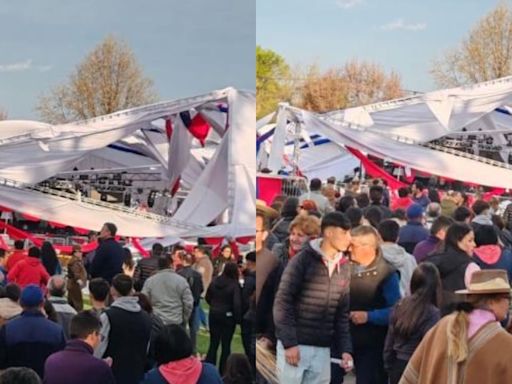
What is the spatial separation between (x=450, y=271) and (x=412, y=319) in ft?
0.82

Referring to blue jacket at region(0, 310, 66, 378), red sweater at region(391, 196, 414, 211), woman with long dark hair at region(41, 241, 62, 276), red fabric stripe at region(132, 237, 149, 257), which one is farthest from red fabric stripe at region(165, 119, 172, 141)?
red sweater at region(391, 196, 414, 211)

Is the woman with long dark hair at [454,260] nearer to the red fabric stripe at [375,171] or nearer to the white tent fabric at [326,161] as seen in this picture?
the red fabric stripe at [375,171]

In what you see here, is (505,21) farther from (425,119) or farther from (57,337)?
(57,337)

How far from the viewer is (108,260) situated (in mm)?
4020

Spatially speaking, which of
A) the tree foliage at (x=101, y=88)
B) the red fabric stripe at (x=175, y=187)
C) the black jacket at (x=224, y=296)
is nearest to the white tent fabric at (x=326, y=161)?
the black jacket at (x=224, y=296)

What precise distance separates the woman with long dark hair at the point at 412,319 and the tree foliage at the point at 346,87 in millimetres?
533

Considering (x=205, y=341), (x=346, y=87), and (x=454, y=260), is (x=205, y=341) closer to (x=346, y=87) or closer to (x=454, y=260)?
(x=454, y=260)

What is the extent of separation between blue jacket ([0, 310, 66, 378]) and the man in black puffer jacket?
88 centimetres

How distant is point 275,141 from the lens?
2.61 meters

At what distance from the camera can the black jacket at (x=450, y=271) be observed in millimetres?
2674

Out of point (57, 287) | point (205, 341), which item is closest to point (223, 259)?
point (205, 341)

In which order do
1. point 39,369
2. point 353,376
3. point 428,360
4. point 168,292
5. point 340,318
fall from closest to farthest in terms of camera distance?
point 428,360
point 340,318
point 353,376
point 39,369
point 168,292

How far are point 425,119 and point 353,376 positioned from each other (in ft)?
2.61

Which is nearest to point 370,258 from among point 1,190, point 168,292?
point 168,292
